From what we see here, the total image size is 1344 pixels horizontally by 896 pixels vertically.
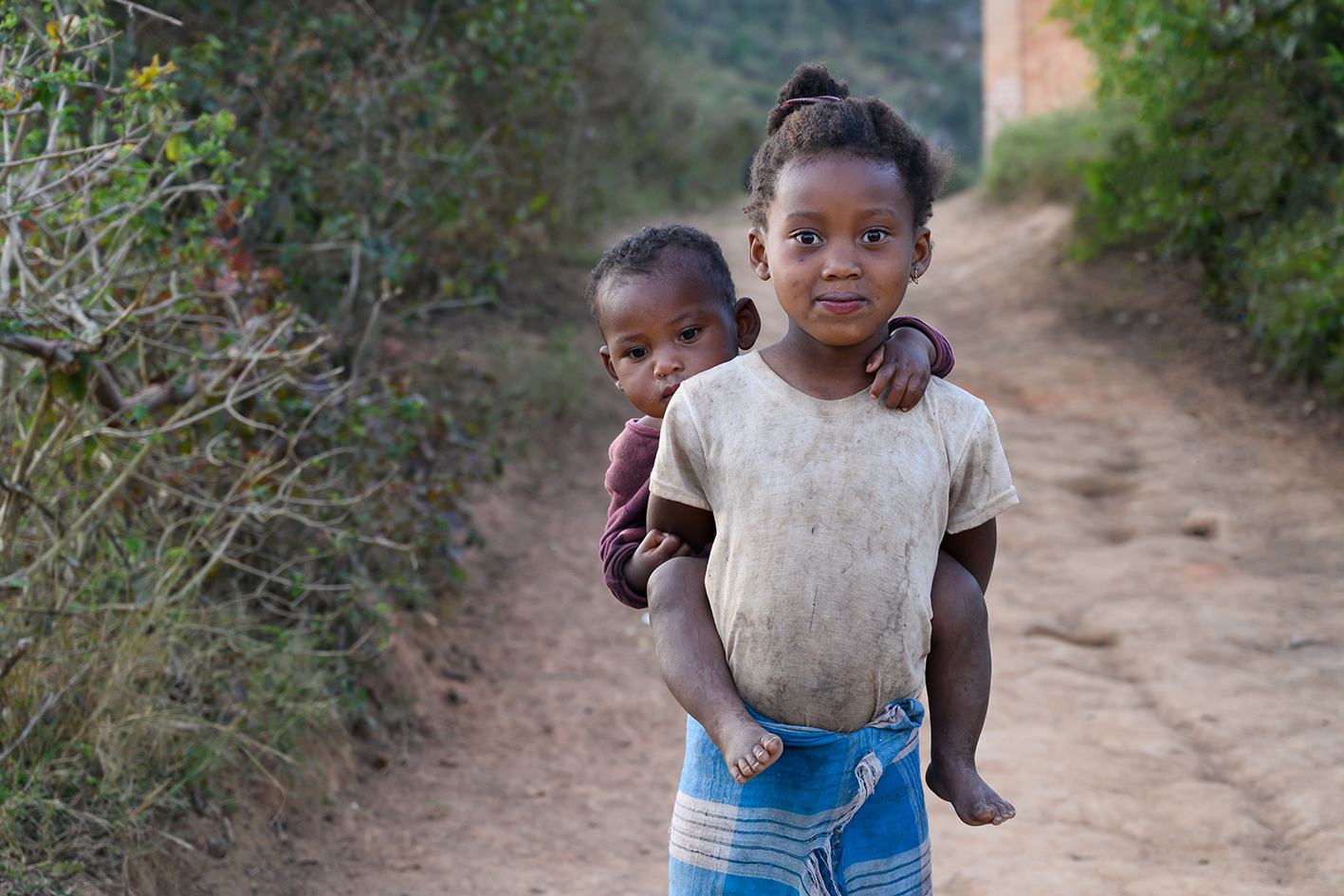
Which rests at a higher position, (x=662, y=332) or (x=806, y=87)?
(x=806, y=87)

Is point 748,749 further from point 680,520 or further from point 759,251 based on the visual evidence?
point 759,251

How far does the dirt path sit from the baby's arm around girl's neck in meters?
1.93

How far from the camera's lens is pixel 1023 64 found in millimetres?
15867

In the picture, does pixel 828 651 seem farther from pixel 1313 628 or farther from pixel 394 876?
pixel 1313 628

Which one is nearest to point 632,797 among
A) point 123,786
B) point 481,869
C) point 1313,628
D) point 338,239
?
point 481,869

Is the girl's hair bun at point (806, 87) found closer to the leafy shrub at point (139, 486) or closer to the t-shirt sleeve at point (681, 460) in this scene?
the t-shirt sleeve at point (681, 460)

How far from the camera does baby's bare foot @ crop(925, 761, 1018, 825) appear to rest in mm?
1434

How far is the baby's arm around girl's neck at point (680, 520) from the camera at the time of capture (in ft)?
5.04

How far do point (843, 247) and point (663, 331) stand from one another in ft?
1.25

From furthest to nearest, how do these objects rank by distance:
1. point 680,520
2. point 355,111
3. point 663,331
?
point 355,111 → point 663,331 → point 680,520

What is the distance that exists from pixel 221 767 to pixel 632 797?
4.47 feet

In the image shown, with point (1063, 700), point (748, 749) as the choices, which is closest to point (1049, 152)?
point (1063, 700)

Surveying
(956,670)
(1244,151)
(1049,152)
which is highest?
(956,670)

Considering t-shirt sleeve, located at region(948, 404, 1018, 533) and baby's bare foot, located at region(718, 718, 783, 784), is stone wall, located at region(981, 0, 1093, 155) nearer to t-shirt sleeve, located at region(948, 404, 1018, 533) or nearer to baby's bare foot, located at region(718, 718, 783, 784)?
t-shirt sleeve, located at region(948, 404, 1018, 533)
